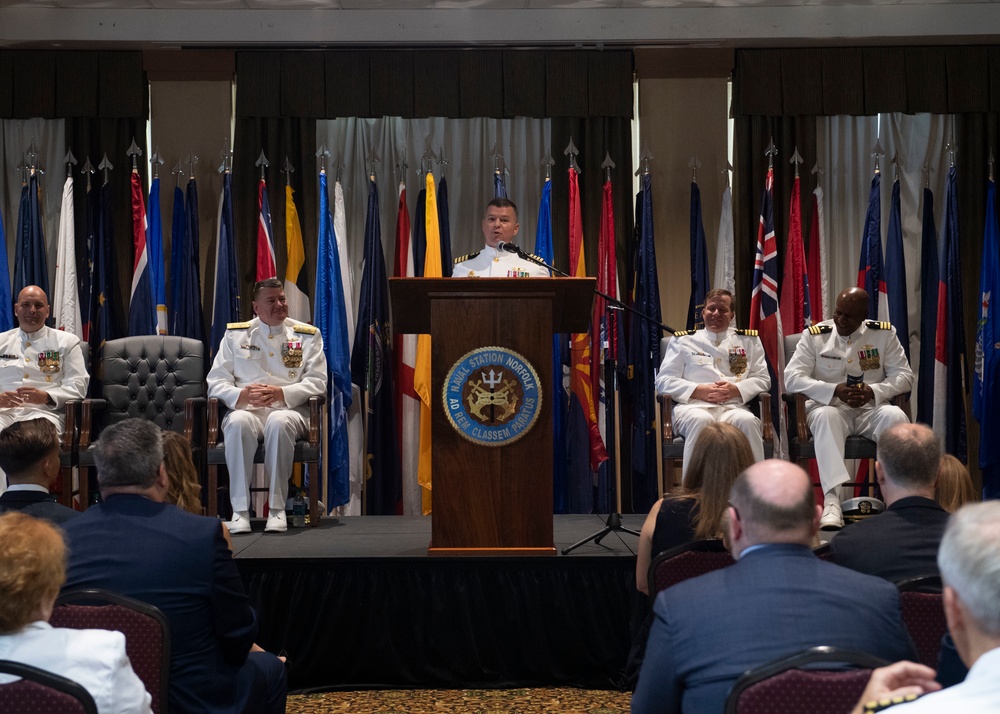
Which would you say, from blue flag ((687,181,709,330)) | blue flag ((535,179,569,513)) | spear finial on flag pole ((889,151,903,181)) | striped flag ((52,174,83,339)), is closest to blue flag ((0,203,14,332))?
striped flag ((52,174,83,339))

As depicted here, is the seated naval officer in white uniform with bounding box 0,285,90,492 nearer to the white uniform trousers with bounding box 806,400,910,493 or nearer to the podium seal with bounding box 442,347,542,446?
the podium seal with bounding box 442,347,542,446

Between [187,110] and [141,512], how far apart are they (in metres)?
5.36

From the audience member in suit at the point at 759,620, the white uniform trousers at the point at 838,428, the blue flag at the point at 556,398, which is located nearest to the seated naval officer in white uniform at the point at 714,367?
the white uniform trousers at the point at 838,428

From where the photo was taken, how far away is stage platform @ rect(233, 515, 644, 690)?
13.6 ft

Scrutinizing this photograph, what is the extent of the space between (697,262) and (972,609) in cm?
589

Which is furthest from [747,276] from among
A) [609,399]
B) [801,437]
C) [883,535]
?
[883,535]

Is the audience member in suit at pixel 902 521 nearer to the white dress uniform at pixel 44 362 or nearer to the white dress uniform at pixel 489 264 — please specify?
the white dress uniform at pixel 489 264

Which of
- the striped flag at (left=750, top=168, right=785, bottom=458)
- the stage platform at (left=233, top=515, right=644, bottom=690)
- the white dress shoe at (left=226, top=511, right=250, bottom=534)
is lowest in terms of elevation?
the stage platform at (left=233, top=515, right=644, bottom=690)

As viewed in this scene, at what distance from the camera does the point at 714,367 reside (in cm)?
617

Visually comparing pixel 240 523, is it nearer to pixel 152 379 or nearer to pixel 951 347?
pixel 152 379

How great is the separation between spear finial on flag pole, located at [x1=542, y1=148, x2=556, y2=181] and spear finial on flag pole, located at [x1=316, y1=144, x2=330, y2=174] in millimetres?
1464

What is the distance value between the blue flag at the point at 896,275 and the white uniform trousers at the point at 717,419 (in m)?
1.83

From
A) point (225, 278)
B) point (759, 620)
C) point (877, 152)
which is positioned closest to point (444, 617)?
point (759, 620)

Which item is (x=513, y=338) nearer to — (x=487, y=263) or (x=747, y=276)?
(x=487, y=263)
